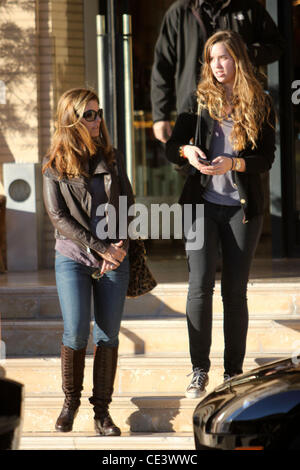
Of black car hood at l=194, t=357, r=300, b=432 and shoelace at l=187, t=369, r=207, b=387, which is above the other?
black car hood at l=194, t=357, r=300, b=432

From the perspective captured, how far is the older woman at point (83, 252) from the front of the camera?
174 inches

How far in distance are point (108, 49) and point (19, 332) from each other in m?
2.97

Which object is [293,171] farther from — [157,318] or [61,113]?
[61,113]

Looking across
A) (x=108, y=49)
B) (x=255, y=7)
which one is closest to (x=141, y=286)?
(x=255, y=7)

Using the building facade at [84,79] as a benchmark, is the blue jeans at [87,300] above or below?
below

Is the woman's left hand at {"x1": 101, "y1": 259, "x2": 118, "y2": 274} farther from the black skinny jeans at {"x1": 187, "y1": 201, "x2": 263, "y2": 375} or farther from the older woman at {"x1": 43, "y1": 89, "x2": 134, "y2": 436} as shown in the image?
the black skinny jeans at {"x1": 187, "y1": 201, "x2": 263, "y2": 375}

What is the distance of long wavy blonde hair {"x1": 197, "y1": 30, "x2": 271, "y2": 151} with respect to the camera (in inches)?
178

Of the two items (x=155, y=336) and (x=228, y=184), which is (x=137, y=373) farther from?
(x=228, y=184)

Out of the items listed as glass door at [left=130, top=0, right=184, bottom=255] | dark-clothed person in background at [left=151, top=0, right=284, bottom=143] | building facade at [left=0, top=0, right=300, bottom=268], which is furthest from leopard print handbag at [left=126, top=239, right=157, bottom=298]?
glass door at [left=130, top=0, right=184, bottom=255]

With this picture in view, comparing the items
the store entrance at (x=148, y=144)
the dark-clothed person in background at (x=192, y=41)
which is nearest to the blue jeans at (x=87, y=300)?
the dark-clothed person in background at (x=192, y=41)

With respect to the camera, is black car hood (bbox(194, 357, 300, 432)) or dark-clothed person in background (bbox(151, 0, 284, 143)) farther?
dark-clothed person in background (bbox(151, 0, 284, 143))

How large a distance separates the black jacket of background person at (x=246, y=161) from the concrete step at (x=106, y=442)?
4.18ft

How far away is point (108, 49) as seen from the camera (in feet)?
24.0

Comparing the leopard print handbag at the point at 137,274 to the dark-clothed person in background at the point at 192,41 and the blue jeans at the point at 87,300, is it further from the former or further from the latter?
the dark-clothed person in background at the point at 192,41
